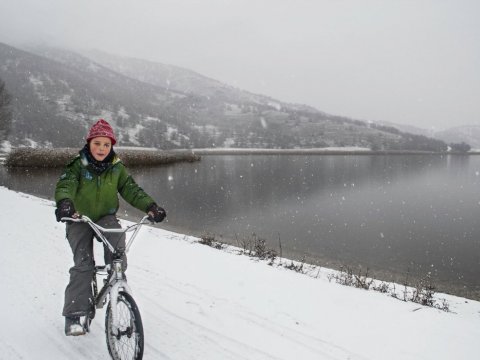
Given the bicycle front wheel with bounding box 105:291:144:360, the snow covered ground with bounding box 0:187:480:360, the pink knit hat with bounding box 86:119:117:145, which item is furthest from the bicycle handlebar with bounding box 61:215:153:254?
the snow covered ground with bounding box 0:187:480:360

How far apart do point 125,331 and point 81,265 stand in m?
0.85

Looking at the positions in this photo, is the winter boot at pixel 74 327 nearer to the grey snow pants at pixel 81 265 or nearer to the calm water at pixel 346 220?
the grey snow pants at pixel 81 265

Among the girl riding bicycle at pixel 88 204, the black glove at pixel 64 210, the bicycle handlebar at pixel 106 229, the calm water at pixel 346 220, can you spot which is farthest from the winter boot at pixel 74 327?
the calm water at pixel 346 220

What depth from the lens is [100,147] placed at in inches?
145

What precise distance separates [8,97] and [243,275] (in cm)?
5235

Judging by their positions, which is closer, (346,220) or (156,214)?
(156,214)

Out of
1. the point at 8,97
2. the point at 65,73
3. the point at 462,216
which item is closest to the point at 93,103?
the point at 65,73

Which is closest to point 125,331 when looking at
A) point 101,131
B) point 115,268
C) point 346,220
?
point 115,268

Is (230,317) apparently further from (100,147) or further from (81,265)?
(100,147)

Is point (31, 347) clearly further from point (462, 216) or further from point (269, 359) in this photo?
point (462, 216)

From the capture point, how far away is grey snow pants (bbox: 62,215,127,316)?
366cm

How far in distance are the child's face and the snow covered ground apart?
2051mm

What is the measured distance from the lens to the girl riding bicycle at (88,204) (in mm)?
3646

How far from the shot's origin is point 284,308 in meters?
5.48
